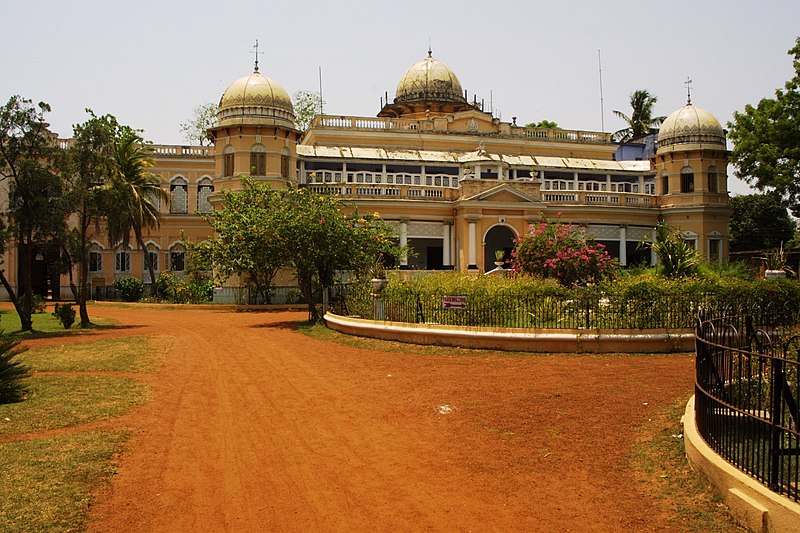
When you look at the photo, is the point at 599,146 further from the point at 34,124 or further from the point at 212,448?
the point at 212,448

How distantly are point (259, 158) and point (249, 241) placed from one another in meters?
8.88

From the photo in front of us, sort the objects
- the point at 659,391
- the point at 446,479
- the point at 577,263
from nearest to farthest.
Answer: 1. the point at 446,479
2. the point at 659,391
3. the point at 577,263

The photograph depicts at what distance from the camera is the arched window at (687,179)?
37.2m

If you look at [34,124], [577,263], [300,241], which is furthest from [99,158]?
[577,263]

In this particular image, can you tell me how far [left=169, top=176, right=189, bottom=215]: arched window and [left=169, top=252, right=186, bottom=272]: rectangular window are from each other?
2436 mm

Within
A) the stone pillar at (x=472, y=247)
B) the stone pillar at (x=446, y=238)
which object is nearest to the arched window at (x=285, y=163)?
the stone pillar at (x=446, y=238)

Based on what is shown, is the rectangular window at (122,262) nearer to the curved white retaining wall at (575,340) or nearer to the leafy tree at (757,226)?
the curved white retaining wall at (575,340)

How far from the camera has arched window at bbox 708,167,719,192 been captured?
122ft

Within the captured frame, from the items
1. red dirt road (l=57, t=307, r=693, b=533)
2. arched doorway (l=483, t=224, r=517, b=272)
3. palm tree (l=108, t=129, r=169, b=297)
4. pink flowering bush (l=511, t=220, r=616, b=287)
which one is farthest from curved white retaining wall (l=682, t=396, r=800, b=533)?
palm tree (l=108, t=129, r=169, b=297)

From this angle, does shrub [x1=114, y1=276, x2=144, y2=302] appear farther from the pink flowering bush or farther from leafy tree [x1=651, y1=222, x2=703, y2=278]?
leafy tree [x1=651, y1=222, x2=703, y2=278]

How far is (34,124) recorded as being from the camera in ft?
71.3

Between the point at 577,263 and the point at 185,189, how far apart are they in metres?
27.5

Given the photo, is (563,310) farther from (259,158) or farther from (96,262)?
(96,262)

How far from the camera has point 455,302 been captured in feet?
57.2
